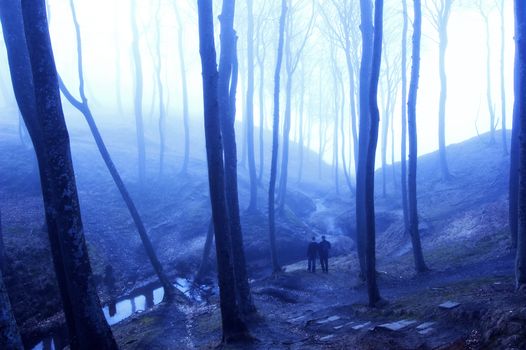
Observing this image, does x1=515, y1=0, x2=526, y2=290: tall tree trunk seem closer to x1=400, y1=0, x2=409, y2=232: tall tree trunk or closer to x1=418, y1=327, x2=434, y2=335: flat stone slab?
x1=418, y1=327, x2=434, y2=335: flat stone slab

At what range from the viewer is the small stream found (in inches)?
507

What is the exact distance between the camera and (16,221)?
2153 centimetres

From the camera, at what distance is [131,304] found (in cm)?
1711

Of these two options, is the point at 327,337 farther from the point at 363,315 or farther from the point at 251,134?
the point at 251,134

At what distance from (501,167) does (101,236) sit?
1012 inches

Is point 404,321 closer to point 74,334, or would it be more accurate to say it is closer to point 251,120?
point 74,334

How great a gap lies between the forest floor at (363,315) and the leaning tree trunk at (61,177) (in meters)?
3.21

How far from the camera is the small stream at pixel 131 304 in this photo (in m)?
12.9

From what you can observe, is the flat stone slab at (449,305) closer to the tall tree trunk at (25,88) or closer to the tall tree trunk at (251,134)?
the tall tree trunk at (25,88)

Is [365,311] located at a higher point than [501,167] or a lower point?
lower

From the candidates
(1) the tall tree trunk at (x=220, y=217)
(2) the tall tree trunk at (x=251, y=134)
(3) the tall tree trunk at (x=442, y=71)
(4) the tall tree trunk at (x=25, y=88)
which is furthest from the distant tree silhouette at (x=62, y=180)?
(3) the tall tree trunk at (x=442, y=71)

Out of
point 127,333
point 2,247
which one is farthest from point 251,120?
point 127,333

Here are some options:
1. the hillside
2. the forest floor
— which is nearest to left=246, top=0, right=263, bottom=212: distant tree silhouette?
the hillside

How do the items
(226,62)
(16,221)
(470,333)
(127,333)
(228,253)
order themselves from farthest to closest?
1. (16,221)
2. (226,62)
3. (127,333)
4. (228,253)
5. (470,333)
